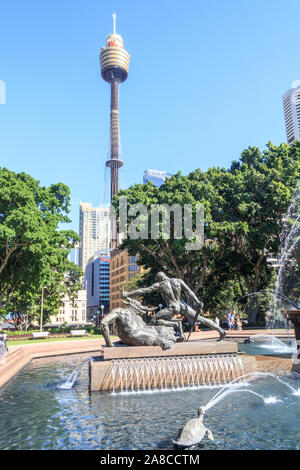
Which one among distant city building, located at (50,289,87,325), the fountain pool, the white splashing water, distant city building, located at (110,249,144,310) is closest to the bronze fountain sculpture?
the white splashing water

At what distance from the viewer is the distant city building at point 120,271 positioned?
105500 mm

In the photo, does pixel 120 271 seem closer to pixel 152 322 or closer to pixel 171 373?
pixel 152 322

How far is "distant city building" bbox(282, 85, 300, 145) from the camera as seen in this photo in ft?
503

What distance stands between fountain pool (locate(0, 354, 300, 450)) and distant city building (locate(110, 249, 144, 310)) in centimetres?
9017

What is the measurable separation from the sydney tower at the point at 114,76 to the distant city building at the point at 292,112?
84.7m

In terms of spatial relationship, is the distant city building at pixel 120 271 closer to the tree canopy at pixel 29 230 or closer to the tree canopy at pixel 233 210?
the tree canopy at pixel 233 210

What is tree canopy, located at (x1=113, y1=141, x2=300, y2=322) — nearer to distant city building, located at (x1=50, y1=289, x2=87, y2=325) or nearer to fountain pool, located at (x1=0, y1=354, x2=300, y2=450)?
fountain pool, located at (x1=0, y1=354, x2=300, y2=450)

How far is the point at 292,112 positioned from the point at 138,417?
17657 centimetres

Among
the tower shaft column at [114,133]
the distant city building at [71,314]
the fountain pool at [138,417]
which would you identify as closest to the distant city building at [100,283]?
the distant city building at [71,314]

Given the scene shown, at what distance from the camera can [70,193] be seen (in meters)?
32.2

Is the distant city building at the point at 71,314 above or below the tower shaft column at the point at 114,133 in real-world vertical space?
below

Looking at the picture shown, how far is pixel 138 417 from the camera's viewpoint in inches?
294
